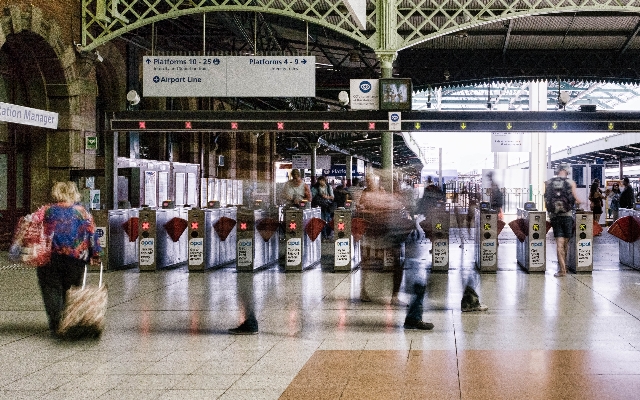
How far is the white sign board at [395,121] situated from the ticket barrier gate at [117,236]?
17.3 ft

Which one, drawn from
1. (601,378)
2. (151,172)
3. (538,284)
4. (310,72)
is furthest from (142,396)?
(151,172)

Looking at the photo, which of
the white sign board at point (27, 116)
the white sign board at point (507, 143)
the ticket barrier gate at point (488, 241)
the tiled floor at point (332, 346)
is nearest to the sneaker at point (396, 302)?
the tiled floor at point (332, 346)

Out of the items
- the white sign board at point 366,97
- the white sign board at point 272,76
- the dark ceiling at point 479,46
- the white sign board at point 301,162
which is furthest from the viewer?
the white sign board at point 301,162

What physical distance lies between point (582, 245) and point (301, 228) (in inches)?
→ 201

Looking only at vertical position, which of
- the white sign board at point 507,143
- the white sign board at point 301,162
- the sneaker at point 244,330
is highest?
the white sign board at point 507,143

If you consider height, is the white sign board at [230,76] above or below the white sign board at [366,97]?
above

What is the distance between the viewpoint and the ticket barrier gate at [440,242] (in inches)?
552

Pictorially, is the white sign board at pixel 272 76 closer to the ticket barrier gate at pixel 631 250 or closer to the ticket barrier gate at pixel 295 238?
the ticket barrier gate at pixel 295 238

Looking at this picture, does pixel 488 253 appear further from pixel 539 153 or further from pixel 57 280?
pixel 539 153

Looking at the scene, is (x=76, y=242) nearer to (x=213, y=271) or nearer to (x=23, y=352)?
(x=23, y=352)

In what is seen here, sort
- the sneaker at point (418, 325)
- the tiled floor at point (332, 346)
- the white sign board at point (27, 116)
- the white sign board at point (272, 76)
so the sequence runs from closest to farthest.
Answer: the tiled floor at point (332, 346) → the sneaker at point (418, 325) → the white sign board at point (27, 116) → the white sign board at point (272, 76)

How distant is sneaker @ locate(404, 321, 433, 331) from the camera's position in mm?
8212

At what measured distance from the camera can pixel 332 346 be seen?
7.42m

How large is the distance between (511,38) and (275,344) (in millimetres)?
15276
